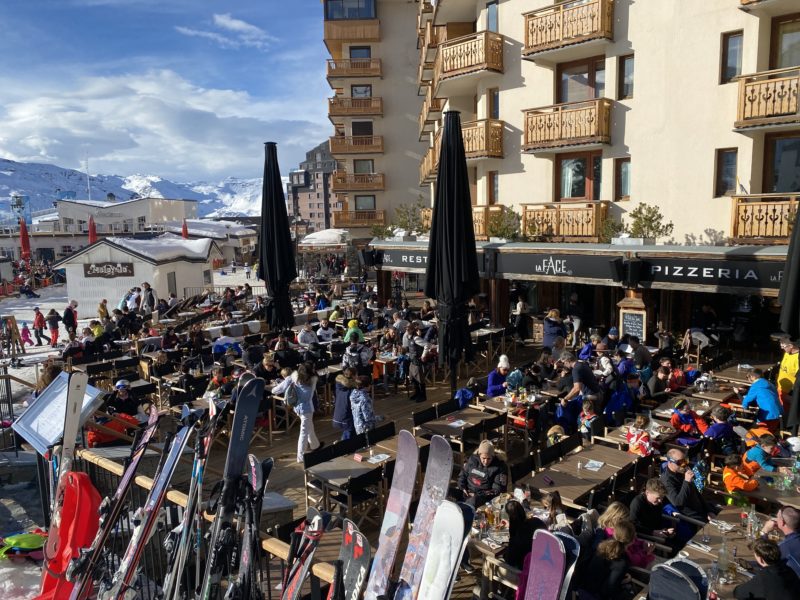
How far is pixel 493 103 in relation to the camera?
68.3ft

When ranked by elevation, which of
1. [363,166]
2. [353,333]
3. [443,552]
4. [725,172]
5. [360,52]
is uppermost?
[360,52]

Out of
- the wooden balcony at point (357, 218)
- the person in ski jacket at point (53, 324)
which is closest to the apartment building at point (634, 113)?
the person in ski jacket at point (53, 324)

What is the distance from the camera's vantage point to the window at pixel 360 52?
39.2 metres

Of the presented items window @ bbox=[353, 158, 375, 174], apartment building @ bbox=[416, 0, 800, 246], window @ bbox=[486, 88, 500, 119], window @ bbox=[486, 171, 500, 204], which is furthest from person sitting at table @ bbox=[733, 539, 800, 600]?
window @ bbox=[353, 158, 375, 174]

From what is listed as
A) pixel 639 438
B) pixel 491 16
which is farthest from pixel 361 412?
pixel 491 16

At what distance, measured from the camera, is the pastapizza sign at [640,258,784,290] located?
12.2m

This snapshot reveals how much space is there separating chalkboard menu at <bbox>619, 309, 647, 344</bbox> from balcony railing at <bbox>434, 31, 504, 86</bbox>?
9.61 meters

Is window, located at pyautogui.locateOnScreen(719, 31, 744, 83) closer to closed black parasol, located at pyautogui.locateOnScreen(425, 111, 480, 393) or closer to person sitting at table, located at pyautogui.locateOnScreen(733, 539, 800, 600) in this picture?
closed black parasol, located at pyautogui.locateOnScreen(425, 111, 480, 393)

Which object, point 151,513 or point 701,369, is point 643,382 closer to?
point 701,369

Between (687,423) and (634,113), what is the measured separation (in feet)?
36.1

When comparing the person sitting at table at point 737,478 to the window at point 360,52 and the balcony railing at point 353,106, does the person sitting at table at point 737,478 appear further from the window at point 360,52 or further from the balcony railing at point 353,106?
the window at point 360,52

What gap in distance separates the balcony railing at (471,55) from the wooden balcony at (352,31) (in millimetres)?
19490

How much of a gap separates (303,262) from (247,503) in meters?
45.8

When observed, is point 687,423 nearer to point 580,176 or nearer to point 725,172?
point 725,172
